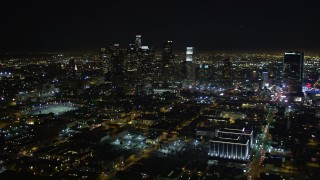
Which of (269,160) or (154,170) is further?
(269,160)

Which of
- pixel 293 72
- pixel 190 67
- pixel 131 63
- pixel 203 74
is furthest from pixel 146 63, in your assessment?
pixel 293 72

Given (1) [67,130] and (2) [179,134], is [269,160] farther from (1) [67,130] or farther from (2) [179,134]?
(1) [67,130]

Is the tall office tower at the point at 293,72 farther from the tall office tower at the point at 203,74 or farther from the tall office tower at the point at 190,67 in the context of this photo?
the tall office tower at the point at 190,67

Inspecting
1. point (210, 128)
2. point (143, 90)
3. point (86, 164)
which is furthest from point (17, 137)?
point (143, 90)

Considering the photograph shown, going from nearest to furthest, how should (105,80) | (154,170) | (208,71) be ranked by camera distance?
(154,170) → (105,80) → (208,71)

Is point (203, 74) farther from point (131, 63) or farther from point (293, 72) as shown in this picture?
point (293, 72)

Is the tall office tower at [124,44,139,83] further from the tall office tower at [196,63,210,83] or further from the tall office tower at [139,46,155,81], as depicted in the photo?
the tall office tower at [196,63,210,83]

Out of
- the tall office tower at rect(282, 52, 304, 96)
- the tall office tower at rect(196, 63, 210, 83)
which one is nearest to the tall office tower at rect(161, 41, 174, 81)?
the tall office tower at rect(196, 63, 210, 83)
